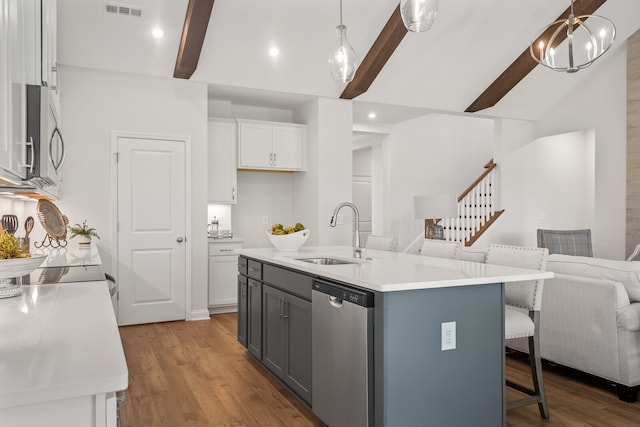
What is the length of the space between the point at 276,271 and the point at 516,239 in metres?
5.29

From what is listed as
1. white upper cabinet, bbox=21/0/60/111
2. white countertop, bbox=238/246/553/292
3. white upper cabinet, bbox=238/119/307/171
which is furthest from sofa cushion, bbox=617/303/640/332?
white upper cabinet, bbox=238/119/307/171

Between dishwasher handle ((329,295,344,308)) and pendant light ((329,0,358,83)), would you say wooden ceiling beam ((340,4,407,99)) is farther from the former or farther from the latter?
dishwasher handle ((329,295,344,308))

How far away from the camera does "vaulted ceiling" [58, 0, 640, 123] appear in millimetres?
4875

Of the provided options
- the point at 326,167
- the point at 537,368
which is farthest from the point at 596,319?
the point at 326,167

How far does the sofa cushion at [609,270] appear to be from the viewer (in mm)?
3176

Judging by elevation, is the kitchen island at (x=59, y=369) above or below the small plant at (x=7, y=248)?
below

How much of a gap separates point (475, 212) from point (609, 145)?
2072mm

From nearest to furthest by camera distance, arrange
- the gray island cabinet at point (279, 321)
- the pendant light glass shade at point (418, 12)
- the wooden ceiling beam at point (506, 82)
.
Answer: the pendant light glass shade at point (418, 12) < the gray island cabinet at point (279, 321) < the wooden ceiling beam at point (506, 82)

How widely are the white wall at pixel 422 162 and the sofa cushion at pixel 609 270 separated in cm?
482

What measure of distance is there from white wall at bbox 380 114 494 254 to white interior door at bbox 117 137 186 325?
13.3ft

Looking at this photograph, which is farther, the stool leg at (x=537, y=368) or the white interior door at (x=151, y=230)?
the white interior door at (x=151, y=230)

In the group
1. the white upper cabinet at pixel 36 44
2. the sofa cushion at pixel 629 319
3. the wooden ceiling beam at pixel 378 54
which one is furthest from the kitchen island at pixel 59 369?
the wooden ceiling beam at pixel 378 54

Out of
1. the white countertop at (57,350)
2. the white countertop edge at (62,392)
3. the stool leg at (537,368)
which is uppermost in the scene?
the white countertop at (57,350)

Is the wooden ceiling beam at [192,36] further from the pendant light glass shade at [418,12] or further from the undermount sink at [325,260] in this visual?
the undermount sink at [325,260]
